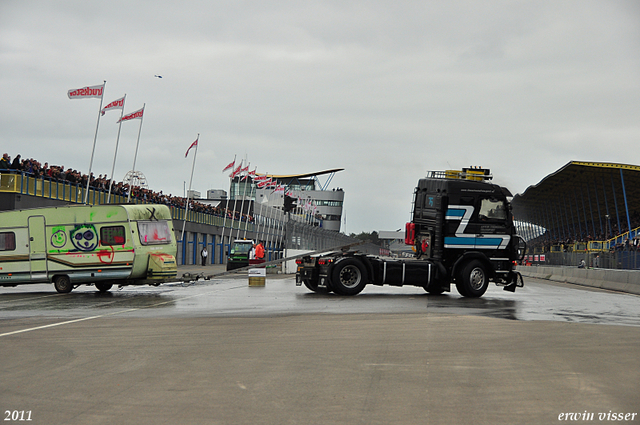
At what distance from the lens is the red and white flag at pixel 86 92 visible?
1344 inches

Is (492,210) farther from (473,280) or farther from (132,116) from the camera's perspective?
(132,116)

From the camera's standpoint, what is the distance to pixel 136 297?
19.7 metres

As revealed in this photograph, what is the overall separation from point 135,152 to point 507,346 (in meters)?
37.7

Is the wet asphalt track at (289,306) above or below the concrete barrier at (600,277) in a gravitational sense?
below

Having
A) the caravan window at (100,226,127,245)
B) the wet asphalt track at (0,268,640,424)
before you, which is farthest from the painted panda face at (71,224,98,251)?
the wet asphalt track at (0,268,640,424)

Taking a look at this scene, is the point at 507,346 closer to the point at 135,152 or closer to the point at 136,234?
the point at 136,234

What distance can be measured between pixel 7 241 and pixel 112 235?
10.9 feet

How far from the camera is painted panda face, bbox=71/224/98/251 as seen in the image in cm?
2041

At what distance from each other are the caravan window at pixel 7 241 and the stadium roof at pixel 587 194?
1840 inches

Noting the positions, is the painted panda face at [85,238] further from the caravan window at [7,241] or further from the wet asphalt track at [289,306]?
the caravan window at [7,241]

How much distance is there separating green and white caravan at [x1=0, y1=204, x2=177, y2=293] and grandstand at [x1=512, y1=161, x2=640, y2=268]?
25.1m

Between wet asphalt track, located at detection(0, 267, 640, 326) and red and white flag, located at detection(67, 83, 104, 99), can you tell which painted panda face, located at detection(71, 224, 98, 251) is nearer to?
wet asphalt track, located at detection(0, 267, 640, 326)

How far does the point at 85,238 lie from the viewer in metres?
20.4

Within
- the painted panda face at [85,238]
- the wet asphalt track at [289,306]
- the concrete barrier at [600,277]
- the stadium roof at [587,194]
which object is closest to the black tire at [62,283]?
the wet asphalt track at [289,306]
